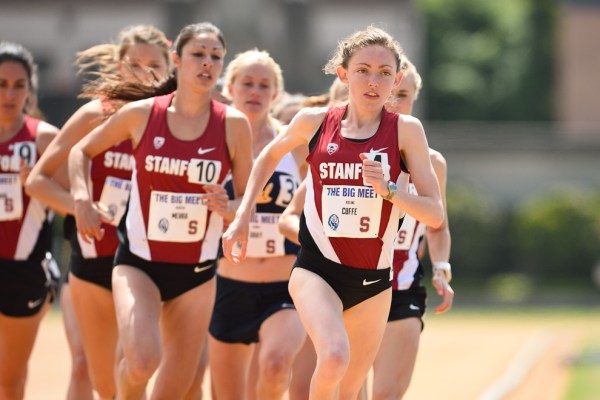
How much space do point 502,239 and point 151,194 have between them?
23.9m

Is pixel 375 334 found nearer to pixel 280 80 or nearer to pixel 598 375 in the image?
pixel 280 80

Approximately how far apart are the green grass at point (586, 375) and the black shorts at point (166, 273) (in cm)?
609

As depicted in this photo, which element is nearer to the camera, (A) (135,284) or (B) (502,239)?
(A) (135,284)

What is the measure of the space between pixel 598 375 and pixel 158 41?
26.8ft

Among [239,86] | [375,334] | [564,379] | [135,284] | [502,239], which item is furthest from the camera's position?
[502,239]

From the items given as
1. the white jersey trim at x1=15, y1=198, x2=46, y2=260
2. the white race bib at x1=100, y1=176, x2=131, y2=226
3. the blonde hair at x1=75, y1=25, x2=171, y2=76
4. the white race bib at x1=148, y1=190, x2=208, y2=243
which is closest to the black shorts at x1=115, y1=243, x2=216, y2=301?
the white race bib at x1=148, y1=190, x2=208, y2=243

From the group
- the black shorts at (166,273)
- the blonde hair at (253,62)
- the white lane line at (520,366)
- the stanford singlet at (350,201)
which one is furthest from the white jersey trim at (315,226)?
the white lane line at (520,366)

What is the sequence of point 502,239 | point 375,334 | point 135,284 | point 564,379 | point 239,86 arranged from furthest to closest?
point 502,239
point 564,379
point 239,86
point 135,284
point 375,334

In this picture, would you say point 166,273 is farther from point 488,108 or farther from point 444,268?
point 488,108

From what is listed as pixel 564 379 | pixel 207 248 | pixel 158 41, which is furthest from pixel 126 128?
pixel 564 379

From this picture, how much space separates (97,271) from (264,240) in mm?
1113

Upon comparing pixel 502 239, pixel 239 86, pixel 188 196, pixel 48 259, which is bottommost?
pixel 502 239

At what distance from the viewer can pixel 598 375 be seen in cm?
1434

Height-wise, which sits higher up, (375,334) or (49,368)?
(375,334)
